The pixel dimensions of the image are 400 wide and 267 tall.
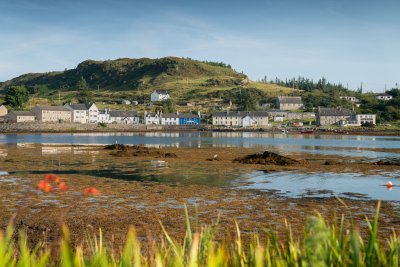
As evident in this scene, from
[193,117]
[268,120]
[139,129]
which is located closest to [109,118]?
[139,129]

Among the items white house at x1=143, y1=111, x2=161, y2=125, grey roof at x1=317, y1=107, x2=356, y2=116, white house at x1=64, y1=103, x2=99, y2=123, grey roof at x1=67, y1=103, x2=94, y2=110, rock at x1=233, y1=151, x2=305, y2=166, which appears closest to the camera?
rock at x1=233, y1=151, x2=305, y2=166

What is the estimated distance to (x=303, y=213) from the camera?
66.4ft

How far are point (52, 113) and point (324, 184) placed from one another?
158191 mm

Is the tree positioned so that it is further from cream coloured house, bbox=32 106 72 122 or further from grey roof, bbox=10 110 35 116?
grey roof, bbox=10 110 35 116

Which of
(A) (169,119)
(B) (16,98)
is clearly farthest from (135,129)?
(B) (16,98)

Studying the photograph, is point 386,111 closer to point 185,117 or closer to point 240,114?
point 240,114

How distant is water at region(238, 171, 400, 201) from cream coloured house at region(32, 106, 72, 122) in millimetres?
148146

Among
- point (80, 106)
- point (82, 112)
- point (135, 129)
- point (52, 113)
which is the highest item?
point (80, 106)

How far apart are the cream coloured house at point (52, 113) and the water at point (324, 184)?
148146 millimetres

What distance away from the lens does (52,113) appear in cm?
17250

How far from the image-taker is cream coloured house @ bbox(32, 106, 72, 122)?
554 ft

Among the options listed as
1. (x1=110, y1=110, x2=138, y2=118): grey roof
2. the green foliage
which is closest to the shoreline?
(x1=110, y1=110, x2=138, y2=118): grey roof

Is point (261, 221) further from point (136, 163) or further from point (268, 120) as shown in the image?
point (268, 120)

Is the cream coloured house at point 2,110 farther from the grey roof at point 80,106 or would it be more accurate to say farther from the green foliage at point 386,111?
the green foliage at point 386,111
